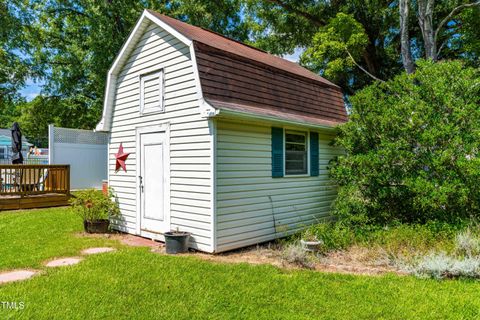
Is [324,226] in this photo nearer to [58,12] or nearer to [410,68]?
[410,68]

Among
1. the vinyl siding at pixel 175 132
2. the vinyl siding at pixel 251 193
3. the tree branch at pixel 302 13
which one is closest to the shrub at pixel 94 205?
the vinyl siding at pixel 175 132

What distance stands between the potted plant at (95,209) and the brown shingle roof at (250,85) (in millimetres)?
3848

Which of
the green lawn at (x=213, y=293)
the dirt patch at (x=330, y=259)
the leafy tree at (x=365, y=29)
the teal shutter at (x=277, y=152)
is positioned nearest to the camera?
the green lawn at (x=213, y=293)

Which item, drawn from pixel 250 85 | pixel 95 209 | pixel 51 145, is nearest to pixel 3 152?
pixel 51 145

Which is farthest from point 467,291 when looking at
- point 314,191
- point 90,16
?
point 90,16

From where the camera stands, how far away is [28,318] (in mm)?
3283

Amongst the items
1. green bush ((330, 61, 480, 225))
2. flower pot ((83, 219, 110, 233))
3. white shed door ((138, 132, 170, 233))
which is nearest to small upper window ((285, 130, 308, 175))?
green bush ((330, 61, 480, 225))

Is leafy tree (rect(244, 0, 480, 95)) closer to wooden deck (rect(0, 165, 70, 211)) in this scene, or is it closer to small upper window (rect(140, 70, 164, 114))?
small upper window (rect(140, 70, 164, 114))

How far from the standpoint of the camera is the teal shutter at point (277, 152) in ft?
22.6

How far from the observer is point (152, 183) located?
694cm

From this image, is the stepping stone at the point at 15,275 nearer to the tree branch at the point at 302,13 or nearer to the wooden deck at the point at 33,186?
the wooden deck at the point at 33,186

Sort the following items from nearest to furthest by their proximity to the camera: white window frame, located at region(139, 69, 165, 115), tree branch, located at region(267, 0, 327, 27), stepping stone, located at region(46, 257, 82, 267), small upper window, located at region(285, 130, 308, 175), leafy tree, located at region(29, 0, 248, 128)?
stepping stone, located at region(46, 257, 82, 267) < white window frame, located at region(139, 69, 165, 115) < small upper window, located at region(285, 130, 308, 175) < tree branch, located at region(267, 0, 327, 27) < leafy tree, located at region(29, 0, 248, 128)

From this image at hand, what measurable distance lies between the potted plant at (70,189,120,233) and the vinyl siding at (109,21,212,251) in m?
0.27

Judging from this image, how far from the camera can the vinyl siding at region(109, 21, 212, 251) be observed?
5.84 m
